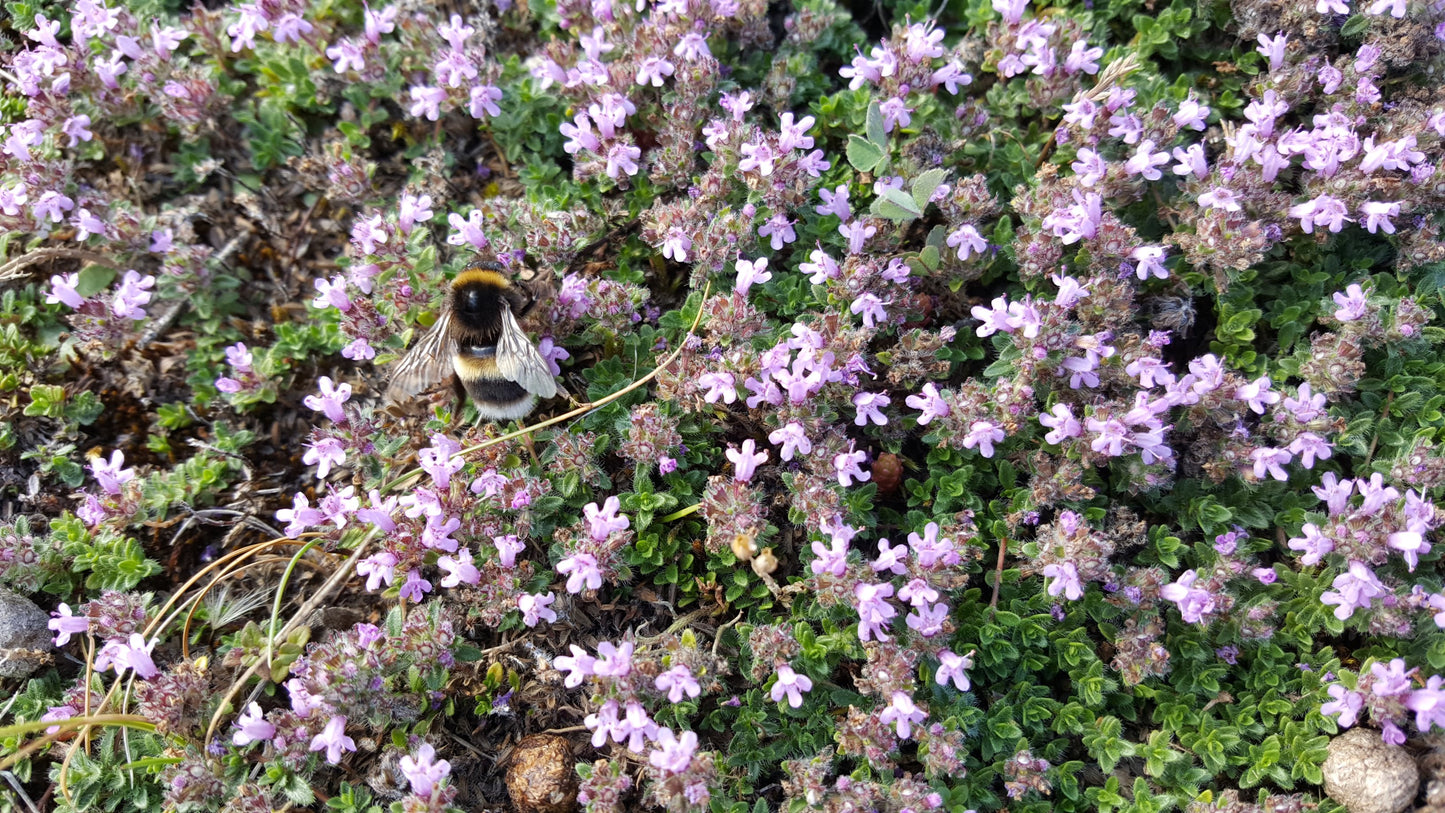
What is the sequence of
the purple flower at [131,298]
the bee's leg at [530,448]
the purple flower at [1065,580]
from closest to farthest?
the purple flower at [1065,580] < the bee's leg at [530,448] < the purple flower at [131,298]

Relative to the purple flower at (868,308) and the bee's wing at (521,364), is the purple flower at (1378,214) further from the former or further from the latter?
the bee's wing at (521,364)

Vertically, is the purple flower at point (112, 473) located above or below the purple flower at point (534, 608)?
above

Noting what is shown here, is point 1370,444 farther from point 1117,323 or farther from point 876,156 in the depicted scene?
point 876,156

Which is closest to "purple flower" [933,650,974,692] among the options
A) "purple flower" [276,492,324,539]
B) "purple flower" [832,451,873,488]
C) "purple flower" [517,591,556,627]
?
"purple flower" [832,451,873,488]

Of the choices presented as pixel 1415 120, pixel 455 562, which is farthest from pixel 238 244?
pixel 1415 120

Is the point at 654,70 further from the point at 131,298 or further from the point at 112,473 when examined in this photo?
the point at 112,473

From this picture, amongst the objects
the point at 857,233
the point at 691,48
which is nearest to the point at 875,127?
the point at 857,233

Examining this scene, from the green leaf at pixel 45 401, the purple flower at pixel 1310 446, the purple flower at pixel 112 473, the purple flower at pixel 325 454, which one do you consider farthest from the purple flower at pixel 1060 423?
the green leaf at pixel 45 401
